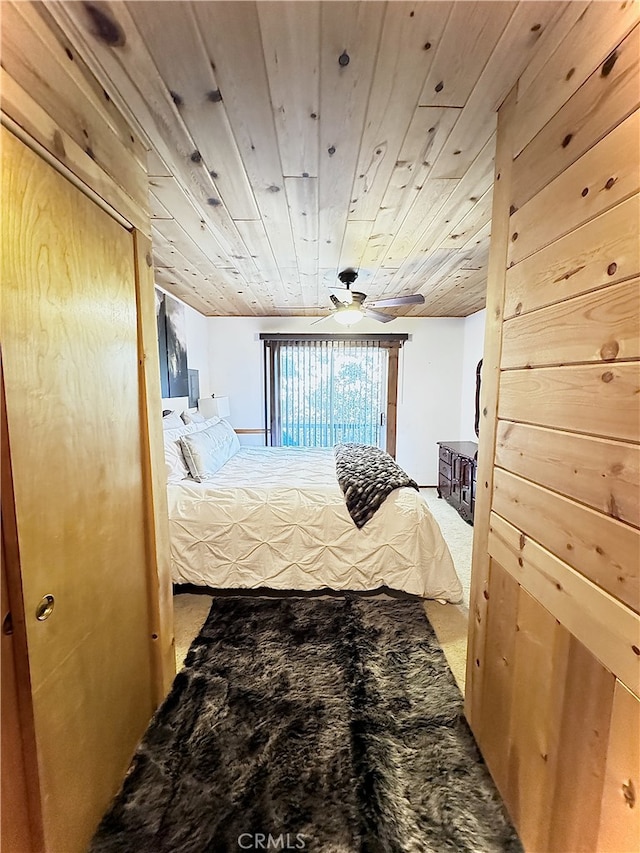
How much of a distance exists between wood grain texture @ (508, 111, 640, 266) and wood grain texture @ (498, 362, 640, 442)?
36 cm

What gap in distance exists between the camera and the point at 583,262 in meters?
0.86

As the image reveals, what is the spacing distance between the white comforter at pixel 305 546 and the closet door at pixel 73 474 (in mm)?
1033

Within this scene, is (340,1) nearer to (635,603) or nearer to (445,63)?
(445,63)

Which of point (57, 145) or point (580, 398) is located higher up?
point (57, 145)

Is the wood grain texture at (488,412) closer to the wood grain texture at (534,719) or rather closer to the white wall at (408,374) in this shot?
the wood grain texture at (534,719)

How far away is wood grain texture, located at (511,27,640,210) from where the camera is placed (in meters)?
0.74

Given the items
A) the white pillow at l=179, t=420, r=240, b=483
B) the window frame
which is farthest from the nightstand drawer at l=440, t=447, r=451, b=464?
the white pillow at l=179, t=420, r=240, b=483

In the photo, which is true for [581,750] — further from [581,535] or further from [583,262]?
[583,262]

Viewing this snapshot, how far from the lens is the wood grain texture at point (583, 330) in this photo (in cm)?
72

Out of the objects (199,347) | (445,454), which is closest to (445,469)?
(445,454)

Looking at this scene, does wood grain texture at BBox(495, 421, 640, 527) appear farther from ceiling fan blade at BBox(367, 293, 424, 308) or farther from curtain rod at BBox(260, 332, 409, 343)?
curtain rod at BBox(260, 332, 409, 343)

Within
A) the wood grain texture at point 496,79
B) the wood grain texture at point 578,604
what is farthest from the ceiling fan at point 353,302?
the wood grain texture at point 578,604

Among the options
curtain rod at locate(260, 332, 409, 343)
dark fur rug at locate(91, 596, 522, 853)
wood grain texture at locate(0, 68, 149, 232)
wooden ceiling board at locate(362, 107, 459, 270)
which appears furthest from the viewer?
curtain rod at locate(260, 332, 409, 343)

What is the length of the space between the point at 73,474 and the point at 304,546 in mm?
1697
